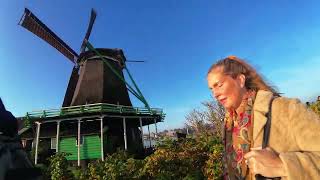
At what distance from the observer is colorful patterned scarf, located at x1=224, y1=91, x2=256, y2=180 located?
2.28 m

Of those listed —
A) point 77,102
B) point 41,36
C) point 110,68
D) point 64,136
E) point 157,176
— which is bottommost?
point 157,176

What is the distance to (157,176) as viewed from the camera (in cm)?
1075

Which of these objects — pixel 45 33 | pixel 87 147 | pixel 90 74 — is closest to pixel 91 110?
pixel 87 147

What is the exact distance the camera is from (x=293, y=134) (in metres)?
2.11

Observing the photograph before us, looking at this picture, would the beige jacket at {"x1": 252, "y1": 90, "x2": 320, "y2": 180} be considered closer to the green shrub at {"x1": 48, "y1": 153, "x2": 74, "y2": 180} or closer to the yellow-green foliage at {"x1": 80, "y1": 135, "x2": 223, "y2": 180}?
the yellow-green foliage at {"x1": 80, "y1": 135, "x2": 223, "y2": 180}

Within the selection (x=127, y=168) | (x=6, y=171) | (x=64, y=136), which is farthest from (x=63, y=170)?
(x=64, y=136)

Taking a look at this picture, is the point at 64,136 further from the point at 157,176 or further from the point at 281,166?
the point at 281,166

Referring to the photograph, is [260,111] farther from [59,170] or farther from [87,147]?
[87,147]

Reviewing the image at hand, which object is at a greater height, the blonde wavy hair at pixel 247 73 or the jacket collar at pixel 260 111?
the blonde wavy hair at pixel 247 73

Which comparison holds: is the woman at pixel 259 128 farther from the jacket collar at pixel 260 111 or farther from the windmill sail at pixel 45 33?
the windmill sail at pixel 45 33

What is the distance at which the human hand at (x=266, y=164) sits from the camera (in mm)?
1979

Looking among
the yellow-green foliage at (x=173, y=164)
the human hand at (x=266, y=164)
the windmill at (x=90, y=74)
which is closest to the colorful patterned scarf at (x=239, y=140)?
the human hand at (x=266, y=164)

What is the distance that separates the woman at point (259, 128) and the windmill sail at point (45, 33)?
3059 centimetres

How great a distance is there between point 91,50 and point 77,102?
4.60 metres
